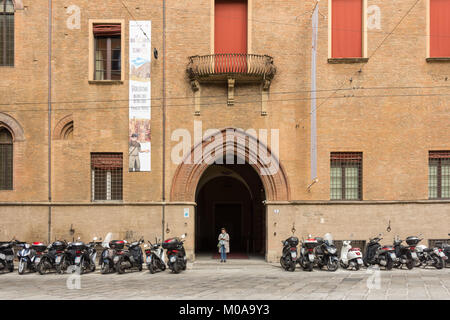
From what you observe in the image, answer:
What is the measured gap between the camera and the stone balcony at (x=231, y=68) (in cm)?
1872

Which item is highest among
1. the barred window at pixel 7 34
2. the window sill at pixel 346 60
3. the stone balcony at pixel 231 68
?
the barred window at pixel 7 34

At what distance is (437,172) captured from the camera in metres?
18.9

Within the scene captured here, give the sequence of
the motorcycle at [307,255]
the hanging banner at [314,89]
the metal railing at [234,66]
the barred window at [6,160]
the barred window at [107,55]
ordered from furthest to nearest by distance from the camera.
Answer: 1. the barred window at [107,55]
2. the barred window at [6,160]
3. the metal railing at [234,66]
4. the hanging banner at [314,89]
5. the motorcycle at [307,255]

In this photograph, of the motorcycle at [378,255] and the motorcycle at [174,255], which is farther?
the motorcycle at [378,255]

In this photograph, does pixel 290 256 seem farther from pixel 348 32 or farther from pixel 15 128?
pixel 15 128

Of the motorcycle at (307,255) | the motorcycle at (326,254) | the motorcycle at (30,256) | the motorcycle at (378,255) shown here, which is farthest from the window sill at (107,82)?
the motorcycle at (378,255)

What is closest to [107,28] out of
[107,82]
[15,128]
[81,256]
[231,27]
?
[107,82]

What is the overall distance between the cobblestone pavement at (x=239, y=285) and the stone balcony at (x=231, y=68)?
668 centimetres

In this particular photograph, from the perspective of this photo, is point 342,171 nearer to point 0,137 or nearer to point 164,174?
point 164,174

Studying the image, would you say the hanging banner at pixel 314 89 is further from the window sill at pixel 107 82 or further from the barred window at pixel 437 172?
the window sill at pixel 107 82

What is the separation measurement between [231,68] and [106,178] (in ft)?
19.9

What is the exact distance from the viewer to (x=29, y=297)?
36.6 feet

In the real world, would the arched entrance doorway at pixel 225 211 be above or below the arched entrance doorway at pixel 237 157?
below
